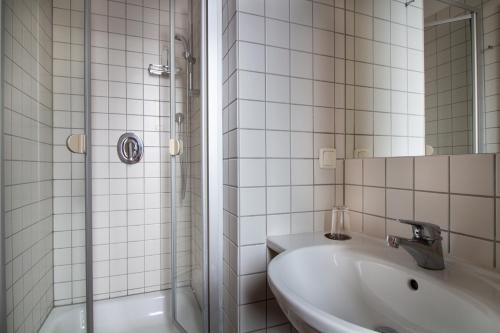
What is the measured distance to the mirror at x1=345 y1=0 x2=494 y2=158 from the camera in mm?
622

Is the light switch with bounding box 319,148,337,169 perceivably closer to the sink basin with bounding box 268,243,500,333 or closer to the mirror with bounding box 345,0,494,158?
the mirror with bounding box 345,0,494,158

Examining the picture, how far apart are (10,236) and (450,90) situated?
1.80m

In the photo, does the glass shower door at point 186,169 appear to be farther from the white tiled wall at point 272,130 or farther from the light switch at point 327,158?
the light switch at point 327,158

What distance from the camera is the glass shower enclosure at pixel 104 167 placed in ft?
3.67

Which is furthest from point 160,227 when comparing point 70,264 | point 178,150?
point 178,150

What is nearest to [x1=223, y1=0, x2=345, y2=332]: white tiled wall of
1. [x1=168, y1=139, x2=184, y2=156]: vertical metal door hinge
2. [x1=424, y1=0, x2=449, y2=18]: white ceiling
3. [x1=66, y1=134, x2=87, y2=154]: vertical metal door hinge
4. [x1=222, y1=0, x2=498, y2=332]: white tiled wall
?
[x1=222, y1=0, x2=498, y2=332]: white tiled wall

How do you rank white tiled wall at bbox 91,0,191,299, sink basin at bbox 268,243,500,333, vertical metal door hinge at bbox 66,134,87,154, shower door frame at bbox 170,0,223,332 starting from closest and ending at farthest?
sink basin at bbox 268,243,500,333 < shower door frame at bbox 170,0,223,332 < vertical metal door hinge at bbox 66,134,87,154 < white tiled wall at bbox 91,0,191,299

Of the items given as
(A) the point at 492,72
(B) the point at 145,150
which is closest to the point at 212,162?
(A) the point at 492,72

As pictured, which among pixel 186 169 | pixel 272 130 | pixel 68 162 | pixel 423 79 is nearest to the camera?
pixel 423 79

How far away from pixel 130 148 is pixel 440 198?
175 centimetres

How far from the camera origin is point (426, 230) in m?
0.61

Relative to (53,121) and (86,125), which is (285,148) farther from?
(53,121)

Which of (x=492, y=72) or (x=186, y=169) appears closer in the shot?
(x=492, y=72)

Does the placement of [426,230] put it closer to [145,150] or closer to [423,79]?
[423,79]
